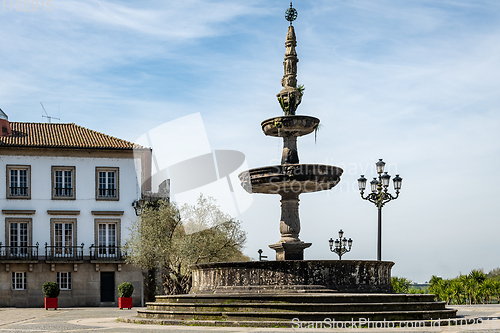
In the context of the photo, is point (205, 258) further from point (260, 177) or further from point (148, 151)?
point (260, 177)

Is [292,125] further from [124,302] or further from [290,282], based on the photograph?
[124,302]

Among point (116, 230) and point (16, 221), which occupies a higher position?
point (16, 221)

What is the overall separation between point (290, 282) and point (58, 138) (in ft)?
94.7

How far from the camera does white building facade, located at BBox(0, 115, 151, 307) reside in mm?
36938

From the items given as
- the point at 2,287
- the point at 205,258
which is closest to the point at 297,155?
the point at 205,258

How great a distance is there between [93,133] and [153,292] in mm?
11215

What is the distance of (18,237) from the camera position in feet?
123

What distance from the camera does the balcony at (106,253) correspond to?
37719 mm

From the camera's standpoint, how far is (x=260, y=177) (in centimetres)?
1616

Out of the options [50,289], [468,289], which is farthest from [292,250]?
[468,289]

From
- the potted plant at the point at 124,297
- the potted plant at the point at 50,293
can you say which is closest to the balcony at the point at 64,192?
the potted plant at the point at 50,293

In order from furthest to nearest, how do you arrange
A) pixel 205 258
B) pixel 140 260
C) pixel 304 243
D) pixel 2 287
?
pixel 2 287 < pixel 140 260 < pixel 205 258 < pixel 304 243

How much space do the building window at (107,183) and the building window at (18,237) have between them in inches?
179

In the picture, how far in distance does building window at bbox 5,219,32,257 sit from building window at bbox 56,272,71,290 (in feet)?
7.35
